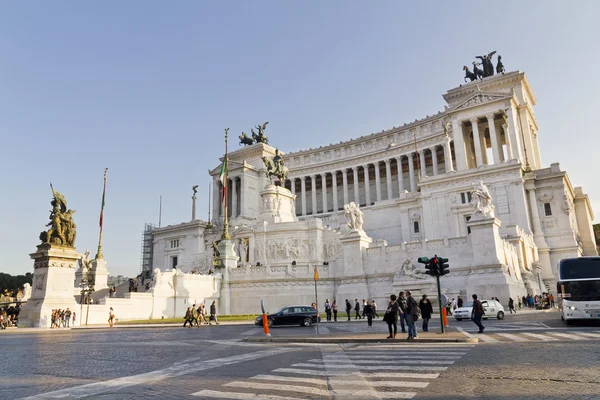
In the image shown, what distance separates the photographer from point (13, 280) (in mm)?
84000

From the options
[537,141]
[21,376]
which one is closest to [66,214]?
[21,376]

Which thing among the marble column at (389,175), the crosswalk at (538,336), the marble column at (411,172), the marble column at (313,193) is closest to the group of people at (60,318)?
the crosswalk at (538,336)

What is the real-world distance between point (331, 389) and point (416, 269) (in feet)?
91.7

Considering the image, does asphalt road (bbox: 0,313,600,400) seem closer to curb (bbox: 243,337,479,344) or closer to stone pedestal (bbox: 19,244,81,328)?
curb (bbox: 243,337,479,344)

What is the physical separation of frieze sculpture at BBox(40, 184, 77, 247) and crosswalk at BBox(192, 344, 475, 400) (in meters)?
24.1

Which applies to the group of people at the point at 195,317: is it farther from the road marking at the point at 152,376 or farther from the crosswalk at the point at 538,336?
the crosswalk at the point at 538,336

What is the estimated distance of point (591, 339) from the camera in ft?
45.3

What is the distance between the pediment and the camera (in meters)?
64.4

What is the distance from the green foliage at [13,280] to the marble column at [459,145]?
73.5 m

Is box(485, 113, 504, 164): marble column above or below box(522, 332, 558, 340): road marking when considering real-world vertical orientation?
above

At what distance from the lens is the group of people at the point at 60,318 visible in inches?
1108

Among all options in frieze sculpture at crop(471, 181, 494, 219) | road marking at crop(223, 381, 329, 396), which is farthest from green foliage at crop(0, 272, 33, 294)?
road marking at crop(223, 381, 329, 396)

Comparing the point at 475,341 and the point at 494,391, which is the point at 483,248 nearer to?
the point at 475,341

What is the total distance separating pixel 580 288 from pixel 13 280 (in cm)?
9203
